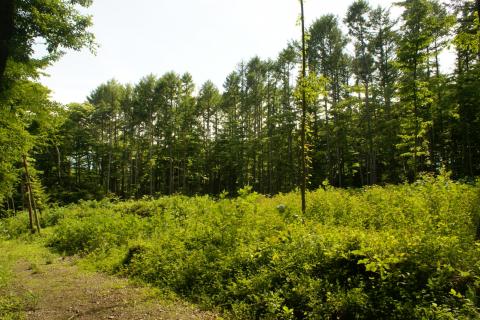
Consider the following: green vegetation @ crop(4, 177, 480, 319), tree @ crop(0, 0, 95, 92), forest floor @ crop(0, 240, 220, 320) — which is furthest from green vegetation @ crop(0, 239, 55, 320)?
tree @ crop(0, 0, 95, 92)

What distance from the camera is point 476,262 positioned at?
5.19m

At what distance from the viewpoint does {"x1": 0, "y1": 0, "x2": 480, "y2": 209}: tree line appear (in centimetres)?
2370

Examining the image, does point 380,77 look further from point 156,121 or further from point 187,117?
point 156,121

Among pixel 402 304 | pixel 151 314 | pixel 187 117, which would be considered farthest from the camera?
pixel 187 117

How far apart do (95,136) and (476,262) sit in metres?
52.0

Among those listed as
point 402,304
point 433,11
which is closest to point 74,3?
point 402,304

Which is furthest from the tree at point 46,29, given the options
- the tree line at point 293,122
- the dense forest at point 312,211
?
the tree line at point 293,122

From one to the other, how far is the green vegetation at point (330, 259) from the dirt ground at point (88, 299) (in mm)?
606

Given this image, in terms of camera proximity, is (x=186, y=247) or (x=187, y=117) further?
(x=187, y=117)

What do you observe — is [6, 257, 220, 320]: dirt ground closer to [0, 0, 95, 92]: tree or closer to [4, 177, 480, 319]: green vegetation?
[4, 177, 480, 319]: green vegetation

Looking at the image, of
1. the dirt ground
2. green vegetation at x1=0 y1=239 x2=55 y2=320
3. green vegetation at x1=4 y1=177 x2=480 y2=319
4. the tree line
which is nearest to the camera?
green vegetation at x1=4 y1=177 x2=480 y2=319

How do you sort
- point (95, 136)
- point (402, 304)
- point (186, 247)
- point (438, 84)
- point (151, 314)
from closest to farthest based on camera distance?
point (402, 304)
point (151, 314)
point (186, 247)
point (438, 84)
point (95, 136)

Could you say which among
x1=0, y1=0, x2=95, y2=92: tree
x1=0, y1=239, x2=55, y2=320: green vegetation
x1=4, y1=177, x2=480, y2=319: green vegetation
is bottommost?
x1=0, y1=239, x2=55, y2=320: green vegetation

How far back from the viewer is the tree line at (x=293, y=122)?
933 inches
